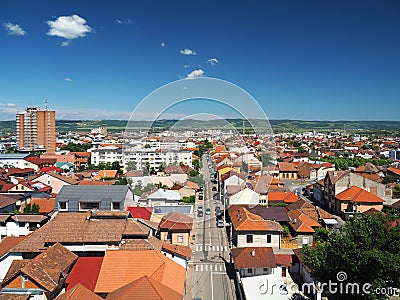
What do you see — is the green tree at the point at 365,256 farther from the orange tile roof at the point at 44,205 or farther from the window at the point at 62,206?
the orange tile roof at the point at 44,205

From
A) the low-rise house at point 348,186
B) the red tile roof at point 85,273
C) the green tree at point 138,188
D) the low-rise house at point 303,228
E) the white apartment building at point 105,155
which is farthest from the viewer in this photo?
the white apartment building at point 105,155

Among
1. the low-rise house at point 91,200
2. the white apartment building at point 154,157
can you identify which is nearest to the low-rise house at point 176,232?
the low-rise house at point 91,200

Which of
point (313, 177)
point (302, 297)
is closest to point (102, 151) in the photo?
point (313, 177)

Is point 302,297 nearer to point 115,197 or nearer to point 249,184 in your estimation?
point 115,197

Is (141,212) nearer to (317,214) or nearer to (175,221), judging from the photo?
(175,221)

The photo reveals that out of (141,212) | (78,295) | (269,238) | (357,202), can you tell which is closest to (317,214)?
(357,202)
